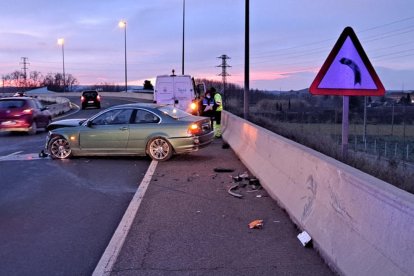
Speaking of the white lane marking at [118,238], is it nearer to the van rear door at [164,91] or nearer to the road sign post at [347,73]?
the road sign post at [347,73]

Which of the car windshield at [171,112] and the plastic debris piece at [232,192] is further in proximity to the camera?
the car windshield at [171,112]


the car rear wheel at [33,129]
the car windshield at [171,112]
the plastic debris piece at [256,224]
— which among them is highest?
the car windshield at [171,112]

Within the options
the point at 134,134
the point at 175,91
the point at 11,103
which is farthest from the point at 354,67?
the point at 11,103

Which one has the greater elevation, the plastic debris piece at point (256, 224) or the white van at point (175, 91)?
the white van at point (175, 91)

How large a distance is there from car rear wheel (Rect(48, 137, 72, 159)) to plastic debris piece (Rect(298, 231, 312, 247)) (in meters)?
9.45

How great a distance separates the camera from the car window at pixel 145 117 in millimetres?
13727

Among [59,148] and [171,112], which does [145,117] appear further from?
[59,148]

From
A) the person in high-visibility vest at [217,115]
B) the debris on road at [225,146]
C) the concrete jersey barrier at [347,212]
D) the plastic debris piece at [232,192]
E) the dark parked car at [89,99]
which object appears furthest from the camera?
the dark parked car at [89,99]

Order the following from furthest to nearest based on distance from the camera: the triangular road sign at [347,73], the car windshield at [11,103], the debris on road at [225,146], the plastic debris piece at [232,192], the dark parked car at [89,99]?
1. the dark parked car at [89,99]
2. the car windshield at [11,103]
3. the debris on road at [225,146]
4. the plastic debris piece at [232,192]
5. the triangular road sign at [347,73]

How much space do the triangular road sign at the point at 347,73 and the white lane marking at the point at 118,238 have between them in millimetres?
2993

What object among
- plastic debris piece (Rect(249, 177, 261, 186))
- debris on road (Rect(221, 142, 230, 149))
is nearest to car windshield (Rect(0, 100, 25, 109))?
debris on road (Rect(221, 142, 230, 149))

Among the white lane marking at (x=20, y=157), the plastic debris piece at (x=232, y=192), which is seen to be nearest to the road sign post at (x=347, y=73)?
the plastic debris piece at (x=232, y=192)

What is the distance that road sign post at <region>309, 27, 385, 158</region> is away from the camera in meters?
6.43

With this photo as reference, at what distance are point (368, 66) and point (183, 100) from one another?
16.5 m
